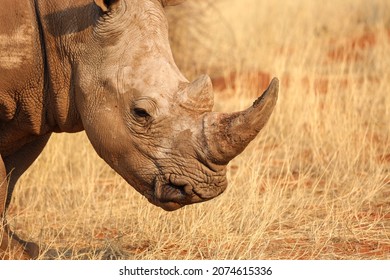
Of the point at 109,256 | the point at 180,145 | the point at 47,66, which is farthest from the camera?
the point at 109,256

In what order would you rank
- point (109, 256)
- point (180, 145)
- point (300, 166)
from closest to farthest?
1. point (180, 145)
2. point (109, 256)
3. point (300, 166)

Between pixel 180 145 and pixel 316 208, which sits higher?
pixel 180 145

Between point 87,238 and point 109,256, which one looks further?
point 87,238

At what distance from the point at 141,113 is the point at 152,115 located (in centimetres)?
7

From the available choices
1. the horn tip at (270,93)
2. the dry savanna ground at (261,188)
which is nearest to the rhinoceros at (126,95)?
the horn tip at (270,93)

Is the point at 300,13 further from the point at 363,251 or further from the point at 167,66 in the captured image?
the point at 167,66

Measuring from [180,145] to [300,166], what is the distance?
354 cm

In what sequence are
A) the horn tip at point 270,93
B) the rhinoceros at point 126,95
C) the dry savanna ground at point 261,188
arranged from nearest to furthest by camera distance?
the horn tip at point 270,93, the rhinoceros at point 126,95, the dry savanna ground at point 261,188

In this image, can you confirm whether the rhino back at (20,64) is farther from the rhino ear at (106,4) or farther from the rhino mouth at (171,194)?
the rhino mouth at (171,194)

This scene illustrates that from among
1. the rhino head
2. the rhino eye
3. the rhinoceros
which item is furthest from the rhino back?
the rhino eye

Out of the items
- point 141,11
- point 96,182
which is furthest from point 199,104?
point 96,182

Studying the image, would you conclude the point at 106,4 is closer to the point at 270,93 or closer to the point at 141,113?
the point at 141,113

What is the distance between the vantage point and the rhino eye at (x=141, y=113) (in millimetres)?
5289

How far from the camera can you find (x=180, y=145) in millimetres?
5246
